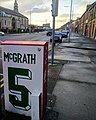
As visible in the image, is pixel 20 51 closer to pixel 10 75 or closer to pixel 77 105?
pixel 10 75

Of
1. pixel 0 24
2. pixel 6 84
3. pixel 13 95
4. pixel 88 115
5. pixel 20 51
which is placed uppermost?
pixel 0 24

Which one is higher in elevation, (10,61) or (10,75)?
(10,61)

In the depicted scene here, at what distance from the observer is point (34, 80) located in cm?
330

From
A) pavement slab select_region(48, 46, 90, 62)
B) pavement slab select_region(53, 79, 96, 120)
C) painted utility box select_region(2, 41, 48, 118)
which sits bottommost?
pavement slab select_region(53, 79, 96, 120)

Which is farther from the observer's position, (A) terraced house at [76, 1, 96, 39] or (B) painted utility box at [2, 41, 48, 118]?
(A) terraced house at [76, 1, 96, 39]

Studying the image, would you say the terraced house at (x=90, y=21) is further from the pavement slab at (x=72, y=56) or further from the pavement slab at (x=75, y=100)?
the pavement slab at (x=75, y=100)

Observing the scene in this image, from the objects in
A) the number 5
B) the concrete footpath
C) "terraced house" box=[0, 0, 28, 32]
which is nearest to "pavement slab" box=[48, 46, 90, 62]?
the concrete footpath

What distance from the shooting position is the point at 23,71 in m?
3.33

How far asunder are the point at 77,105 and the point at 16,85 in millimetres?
1732

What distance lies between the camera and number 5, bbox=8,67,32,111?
132 inches

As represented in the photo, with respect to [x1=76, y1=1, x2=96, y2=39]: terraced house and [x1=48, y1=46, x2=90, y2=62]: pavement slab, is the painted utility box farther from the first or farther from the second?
[x1=76, y1=1, x2=96, y2=39]: terraced house

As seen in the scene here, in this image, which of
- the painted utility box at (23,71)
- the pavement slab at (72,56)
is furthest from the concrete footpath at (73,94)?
the pavement slab at (72,56)

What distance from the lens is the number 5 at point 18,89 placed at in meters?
3.35

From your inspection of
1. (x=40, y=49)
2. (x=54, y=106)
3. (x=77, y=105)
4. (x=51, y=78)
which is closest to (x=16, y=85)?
(x=40, y=49)
